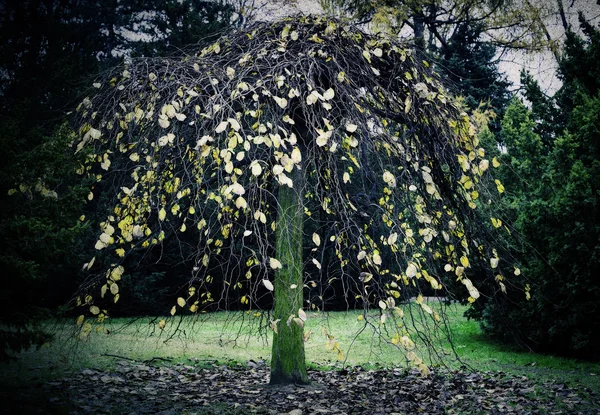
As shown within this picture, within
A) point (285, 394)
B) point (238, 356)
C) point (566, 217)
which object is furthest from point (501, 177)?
point (285, 394)

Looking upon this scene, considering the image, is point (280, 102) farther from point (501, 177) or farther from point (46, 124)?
point (501, 177)

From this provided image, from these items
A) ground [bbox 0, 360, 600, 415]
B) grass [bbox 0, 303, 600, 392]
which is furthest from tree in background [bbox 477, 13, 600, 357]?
ground [bbox 0, 360, 600, 415]

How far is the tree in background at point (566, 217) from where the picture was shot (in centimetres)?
578

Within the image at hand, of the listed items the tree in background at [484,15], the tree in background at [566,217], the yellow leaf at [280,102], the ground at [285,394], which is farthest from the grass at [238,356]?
the tree in background at [484,15]

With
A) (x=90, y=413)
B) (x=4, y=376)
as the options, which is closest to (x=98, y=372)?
(x=4, y=376)

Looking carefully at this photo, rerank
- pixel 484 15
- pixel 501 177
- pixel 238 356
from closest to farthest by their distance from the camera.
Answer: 1. pixel 238 356
2. pixel 501 177
3. pixel 484 15

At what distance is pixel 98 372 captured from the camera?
4742mm

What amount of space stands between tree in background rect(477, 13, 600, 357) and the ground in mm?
1421

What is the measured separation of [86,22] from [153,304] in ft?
23.6

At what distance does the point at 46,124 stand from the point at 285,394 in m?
5.00

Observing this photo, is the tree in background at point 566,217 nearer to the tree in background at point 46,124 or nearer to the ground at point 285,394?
the ground at point 285,394

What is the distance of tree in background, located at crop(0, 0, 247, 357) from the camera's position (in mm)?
3494

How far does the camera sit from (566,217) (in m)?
5.95

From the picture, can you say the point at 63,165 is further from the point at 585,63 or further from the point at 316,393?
the point at 585,63
